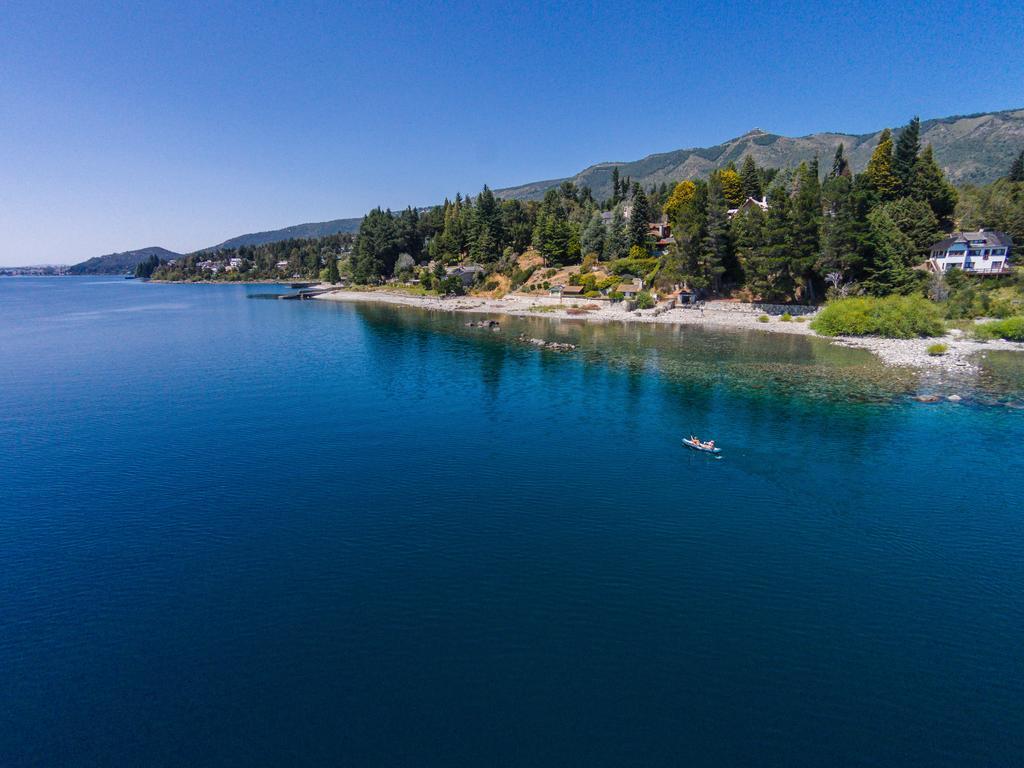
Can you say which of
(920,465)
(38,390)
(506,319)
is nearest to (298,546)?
(920,465)

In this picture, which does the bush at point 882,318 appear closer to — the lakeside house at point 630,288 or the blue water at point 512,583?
the blue water at point 512,583

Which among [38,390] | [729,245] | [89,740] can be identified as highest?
[729,245]

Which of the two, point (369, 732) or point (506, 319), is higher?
point (506, 319)

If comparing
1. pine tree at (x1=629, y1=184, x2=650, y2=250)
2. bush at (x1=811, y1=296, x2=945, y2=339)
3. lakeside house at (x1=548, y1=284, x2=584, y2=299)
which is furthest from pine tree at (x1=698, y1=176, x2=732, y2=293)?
lakeside house at (x1=548, y1=284, x2=584, y2=299)

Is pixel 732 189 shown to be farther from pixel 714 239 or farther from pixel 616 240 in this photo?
pixel 714 239

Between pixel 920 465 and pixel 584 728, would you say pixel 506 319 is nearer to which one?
pixel 920 465

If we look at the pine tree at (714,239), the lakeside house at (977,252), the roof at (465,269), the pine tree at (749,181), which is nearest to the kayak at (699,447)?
the pine tree at (714,239)

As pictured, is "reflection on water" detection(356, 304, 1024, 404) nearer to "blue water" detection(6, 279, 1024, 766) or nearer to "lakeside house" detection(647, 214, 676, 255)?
"blue water" detection(6, 279, 1024, 766)
